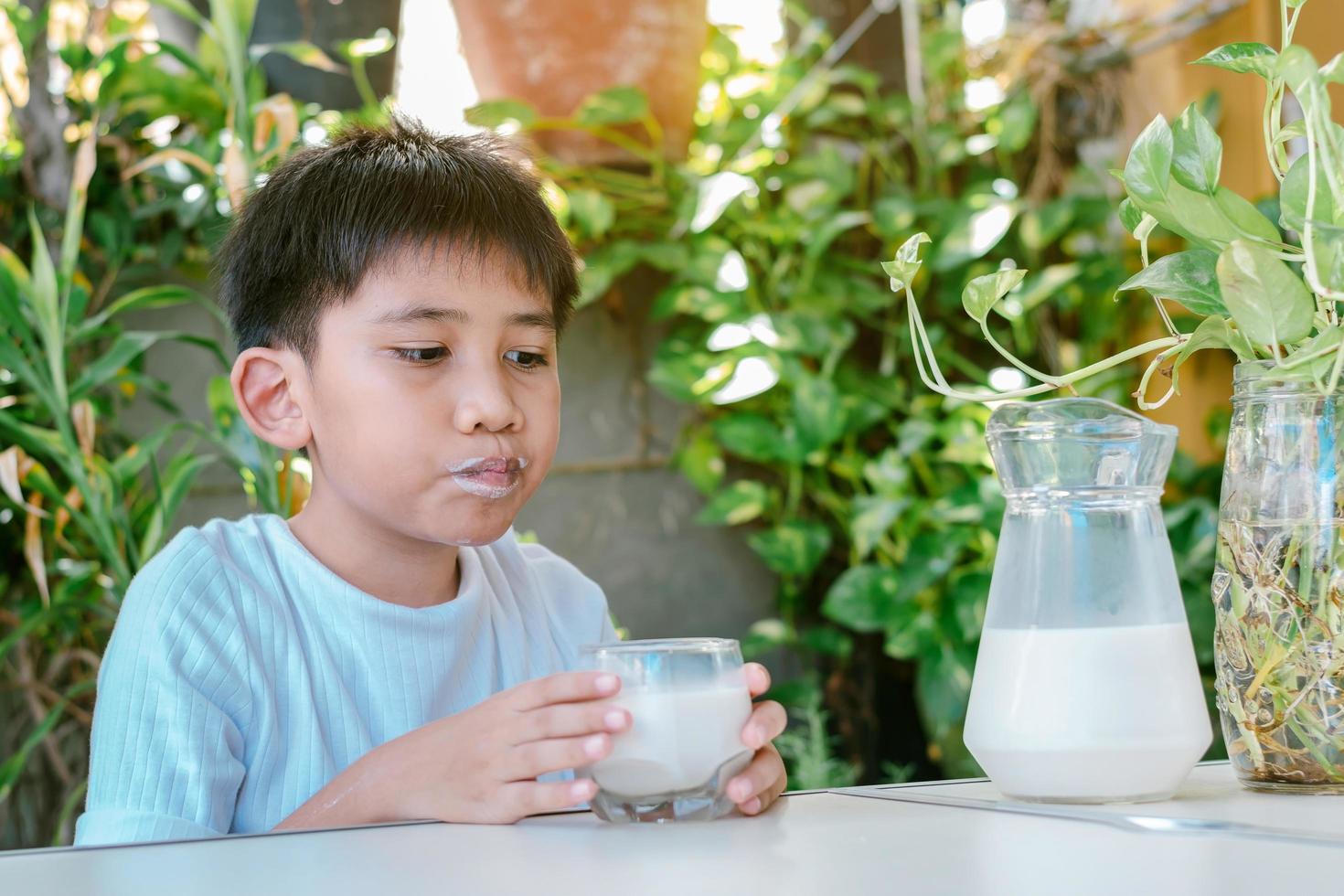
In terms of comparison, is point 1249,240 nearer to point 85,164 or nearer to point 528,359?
point 528,359

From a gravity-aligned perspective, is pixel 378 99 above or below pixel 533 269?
above

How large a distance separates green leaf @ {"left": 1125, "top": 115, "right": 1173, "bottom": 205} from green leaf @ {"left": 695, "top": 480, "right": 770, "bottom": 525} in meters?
1.41

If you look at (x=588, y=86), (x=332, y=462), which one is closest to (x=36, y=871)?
(x=332, y=462)

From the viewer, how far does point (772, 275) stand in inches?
79.8

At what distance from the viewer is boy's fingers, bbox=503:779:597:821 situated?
57 centimetres

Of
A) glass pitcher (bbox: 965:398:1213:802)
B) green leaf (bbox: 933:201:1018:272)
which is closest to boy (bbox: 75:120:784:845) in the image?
glass pitcher (bbox: 965:398:1213:802)

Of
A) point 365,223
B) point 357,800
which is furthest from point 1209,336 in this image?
point 365,223

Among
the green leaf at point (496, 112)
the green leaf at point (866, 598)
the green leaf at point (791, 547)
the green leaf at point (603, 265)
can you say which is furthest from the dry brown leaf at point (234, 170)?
the green leaf at point (866, 598)

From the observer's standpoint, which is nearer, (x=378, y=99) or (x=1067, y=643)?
(x=1067, y=643)

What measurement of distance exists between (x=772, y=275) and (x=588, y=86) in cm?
39

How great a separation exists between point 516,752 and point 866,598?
1366mm

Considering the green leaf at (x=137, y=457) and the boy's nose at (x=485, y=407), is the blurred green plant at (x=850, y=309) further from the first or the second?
the boy's nose at (x=485, y=407)

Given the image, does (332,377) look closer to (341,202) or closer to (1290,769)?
(341,202)

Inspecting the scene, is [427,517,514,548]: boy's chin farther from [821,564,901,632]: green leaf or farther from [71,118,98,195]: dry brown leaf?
[821,564,901,632]: green leaf
